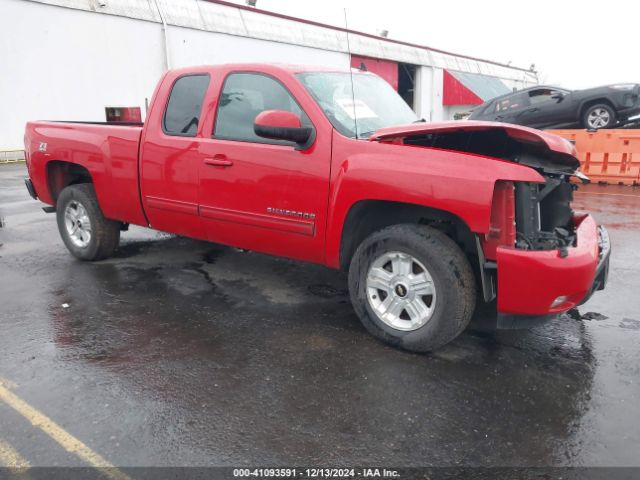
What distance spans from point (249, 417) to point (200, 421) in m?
0.25

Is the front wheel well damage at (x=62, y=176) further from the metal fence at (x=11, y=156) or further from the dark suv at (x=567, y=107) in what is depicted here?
the metal fence at (x=11, y=156)

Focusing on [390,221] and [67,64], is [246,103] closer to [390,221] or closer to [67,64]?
[390,221]

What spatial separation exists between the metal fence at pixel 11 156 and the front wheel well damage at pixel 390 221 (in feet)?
53.4

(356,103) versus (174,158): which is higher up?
(356,103)

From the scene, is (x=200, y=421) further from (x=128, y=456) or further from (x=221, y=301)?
(x=221, y=301)

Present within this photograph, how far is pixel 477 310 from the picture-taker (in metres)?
4.27

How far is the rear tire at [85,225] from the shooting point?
211 inches

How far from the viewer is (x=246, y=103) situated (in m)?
→ 4.21

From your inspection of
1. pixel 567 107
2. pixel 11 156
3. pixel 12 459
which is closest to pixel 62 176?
pixel 12 459

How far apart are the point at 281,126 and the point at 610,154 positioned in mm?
10003

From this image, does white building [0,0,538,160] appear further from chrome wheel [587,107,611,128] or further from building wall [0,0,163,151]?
chrome wheel [587,107,611,128]

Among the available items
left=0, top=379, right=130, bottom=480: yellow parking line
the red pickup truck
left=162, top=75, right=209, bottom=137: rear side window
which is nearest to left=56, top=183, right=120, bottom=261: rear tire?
the red pickup truck

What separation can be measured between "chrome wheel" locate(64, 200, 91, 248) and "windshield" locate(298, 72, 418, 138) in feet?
9.56

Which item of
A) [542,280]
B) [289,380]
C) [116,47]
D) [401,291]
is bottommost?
[289,380]
